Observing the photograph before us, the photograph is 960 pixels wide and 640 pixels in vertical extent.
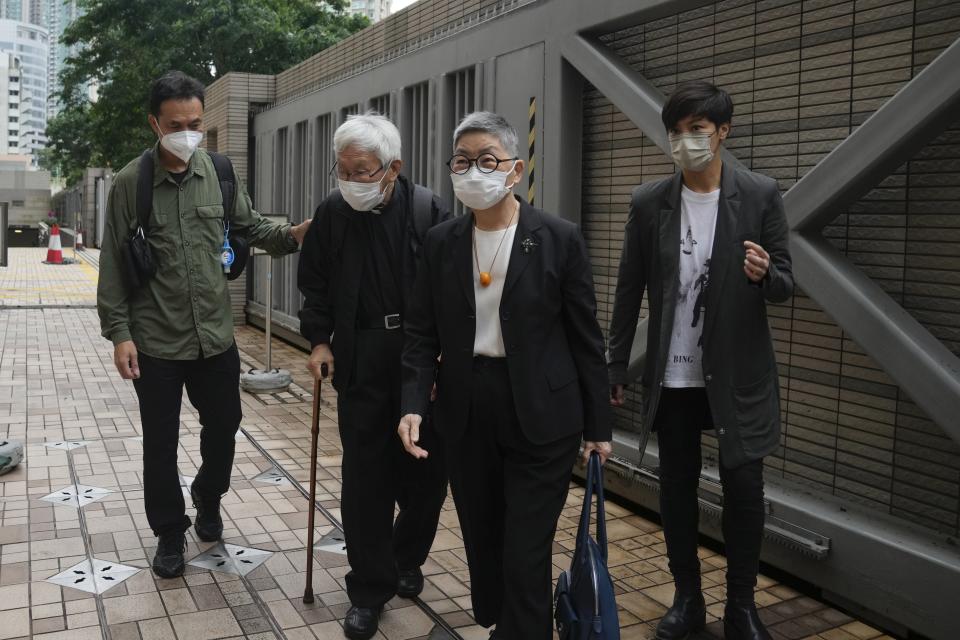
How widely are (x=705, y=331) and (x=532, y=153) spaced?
272 centimetres

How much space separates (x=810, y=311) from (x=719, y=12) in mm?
1540

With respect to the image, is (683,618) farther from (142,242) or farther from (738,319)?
(142,242)

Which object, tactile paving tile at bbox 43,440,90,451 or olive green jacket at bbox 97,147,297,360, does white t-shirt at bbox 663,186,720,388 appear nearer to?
olive green jacket at bbox 97,147,297,360

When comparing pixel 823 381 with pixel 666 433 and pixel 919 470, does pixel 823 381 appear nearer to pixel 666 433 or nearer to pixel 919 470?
pixel 919 470

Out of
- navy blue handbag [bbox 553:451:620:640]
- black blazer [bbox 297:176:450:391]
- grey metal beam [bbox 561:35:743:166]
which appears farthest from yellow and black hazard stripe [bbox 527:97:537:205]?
navy blue handbag [bbox 553:451:620:640]

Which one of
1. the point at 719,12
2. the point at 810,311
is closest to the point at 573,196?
the point at 719,12

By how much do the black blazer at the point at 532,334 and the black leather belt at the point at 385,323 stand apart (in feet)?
1.36

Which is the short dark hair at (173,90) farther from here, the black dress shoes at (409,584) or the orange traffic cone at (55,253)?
the orange traffic cone at (55,253)

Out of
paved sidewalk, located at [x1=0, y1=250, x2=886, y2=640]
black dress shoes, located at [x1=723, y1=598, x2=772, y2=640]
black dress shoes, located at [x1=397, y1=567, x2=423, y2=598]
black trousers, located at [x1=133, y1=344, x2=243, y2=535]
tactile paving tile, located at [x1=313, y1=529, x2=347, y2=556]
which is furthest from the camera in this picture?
tactile paving tile, located at [x1=313, y1=529, x2=347, y2=556]

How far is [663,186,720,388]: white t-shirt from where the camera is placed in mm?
3432

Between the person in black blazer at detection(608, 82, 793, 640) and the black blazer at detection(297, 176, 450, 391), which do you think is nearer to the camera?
the person in black blazer at detection(608, 82, 793, 640)

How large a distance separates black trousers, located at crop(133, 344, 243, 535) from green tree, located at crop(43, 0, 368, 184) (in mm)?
23196

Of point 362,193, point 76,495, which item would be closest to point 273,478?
point 76,495

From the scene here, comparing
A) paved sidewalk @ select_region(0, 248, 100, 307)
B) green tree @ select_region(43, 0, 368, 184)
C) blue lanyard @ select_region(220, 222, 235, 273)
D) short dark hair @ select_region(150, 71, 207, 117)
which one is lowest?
paved sidewalk @ select_region(0, 248, 100, 307)
